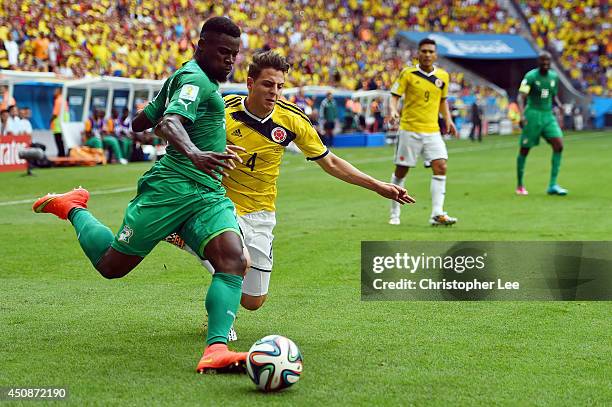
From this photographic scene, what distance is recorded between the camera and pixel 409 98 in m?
13.9

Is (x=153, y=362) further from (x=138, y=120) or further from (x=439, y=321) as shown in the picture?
(x=439, y=321)

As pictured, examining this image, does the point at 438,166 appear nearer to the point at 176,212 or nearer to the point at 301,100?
the point at 176,212

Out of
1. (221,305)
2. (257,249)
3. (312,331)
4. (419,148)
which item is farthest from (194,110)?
(419,148)

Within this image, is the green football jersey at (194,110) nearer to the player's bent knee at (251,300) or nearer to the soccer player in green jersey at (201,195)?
the soccer player in green jersey at (201,195)

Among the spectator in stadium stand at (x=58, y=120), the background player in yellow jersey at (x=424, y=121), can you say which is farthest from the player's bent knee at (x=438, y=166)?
the spectator in stadium stand at (x=58, y=120)

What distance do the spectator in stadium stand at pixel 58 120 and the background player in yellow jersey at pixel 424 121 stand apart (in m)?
15.3

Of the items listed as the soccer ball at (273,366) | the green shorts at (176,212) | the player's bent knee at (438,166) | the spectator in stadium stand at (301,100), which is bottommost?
the spectator in stadium stand at (301,100)

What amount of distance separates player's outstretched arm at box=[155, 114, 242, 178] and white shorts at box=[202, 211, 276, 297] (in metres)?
1.35

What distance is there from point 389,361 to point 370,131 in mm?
36445

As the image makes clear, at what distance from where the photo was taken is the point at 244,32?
38.8 metres

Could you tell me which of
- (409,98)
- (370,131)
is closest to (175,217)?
(409,98)

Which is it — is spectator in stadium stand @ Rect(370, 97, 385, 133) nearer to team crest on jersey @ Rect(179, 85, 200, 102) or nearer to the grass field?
the grass field

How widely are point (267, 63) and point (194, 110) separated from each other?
93 centimetres

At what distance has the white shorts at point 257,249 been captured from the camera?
266 inches
